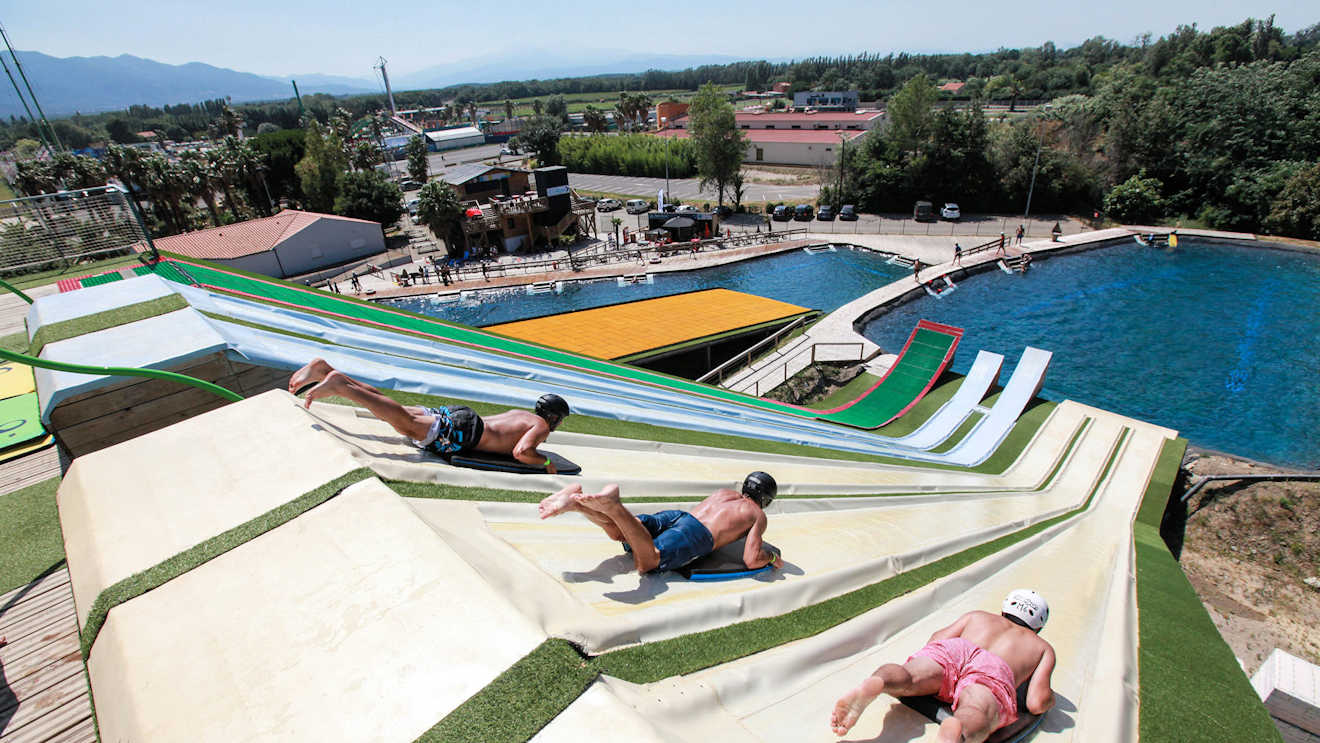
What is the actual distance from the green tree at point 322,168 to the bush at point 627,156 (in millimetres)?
29805

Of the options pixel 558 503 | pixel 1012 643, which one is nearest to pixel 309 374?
pixel 558 503

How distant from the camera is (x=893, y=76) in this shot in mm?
145125

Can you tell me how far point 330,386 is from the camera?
5121 mm

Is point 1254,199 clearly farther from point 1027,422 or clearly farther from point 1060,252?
point 1027,422

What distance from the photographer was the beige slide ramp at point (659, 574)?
350 cm

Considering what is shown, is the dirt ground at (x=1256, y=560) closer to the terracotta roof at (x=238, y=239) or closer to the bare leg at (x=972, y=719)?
the bare leg at (x=972, y=719)

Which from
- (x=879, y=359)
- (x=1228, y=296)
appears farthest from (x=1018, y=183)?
(x=879, y=359)

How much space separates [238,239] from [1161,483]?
43282 millimetres

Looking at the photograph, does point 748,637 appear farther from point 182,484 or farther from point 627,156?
point 627,156

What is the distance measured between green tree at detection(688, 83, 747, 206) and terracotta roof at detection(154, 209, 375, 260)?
26.5 meters

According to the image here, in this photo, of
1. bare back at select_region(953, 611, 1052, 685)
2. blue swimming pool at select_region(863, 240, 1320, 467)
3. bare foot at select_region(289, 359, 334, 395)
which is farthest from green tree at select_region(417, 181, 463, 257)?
bare back at select_region(953, 611, 1052, 685)

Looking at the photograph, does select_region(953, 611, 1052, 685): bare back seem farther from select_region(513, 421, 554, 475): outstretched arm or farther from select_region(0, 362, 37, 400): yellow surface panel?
select_region(0, 362, 37, 400): yellow surface panel

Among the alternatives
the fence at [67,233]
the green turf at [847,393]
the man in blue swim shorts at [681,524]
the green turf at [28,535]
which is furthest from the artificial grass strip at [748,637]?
the fence at [67,233]

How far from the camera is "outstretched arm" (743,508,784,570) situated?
479 centimetres
